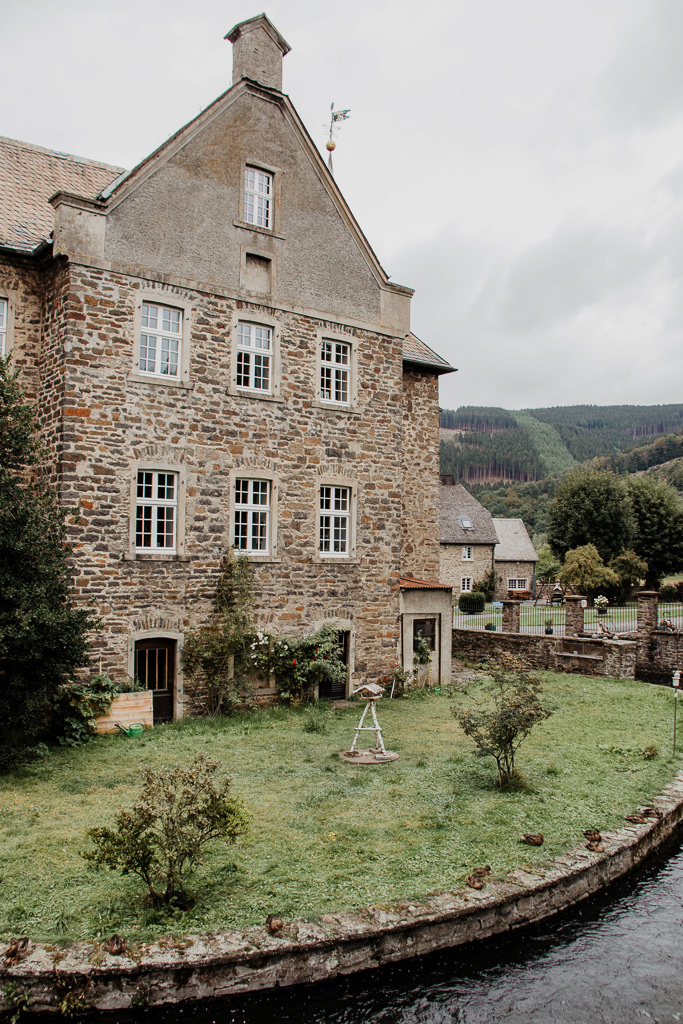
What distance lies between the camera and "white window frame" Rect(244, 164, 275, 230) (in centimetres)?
1838

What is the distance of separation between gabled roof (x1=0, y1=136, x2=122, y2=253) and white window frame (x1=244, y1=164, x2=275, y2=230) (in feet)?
12.5

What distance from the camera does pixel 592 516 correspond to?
53.8 metres

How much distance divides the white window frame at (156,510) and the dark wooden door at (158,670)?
2.08 meters

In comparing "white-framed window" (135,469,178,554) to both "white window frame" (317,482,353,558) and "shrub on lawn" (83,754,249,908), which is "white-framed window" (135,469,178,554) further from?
"shrub on lawn" (83,754,249,908)

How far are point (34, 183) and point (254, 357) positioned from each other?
22.9 feet

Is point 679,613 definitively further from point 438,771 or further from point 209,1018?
point 209,1018

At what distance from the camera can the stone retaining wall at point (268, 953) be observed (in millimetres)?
6418

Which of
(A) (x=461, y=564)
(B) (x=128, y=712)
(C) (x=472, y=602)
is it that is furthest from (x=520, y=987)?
(A) (x=461, y=564)

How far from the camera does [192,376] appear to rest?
17109 mm

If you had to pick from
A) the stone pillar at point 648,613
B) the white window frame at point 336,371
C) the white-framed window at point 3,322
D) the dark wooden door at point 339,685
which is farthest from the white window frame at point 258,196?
the stone pillar at point 648,613

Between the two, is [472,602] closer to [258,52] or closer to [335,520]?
[335,520]

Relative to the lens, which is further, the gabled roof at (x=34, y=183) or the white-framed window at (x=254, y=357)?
the white-framed window at (x=254, y=357)

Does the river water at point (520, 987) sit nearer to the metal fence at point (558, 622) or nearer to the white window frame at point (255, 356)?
the white window frame at point (255, 356)

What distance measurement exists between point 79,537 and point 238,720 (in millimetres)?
5373
